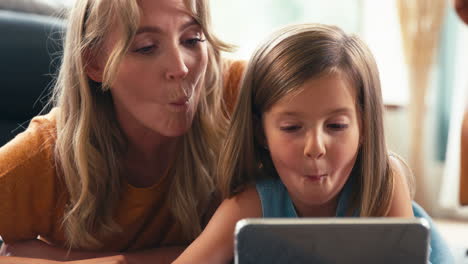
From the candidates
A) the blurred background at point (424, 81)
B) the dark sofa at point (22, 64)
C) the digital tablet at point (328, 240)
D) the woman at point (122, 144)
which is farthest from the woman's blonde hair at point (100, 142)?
the blurred background at point (424, 81)

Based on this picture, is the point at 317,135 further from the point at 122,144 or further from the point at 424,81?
the point at 424,81

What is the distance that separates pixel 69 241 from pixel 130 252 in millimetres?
124

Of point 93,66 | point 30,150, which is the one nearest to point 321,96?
point 93,66

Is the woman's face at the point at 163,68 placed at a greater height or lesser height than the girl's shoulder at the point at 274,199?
greater

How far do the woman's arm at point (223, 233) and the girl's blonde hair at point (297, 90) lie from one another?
0.12ft

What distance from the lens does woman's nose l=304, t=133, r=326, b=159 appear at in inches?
40.6

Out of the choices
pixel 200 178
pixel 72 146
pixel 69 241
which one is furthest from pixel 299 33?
pixel 69 241

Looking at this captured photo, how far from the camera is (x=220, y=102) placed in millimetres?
1452

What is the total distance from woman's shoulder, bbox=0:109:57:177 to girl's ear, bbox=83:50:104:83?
0.51ft

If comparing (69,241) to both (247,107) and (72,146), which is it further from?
(247,107)

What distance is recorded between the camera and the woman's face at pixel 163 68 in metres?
1.24

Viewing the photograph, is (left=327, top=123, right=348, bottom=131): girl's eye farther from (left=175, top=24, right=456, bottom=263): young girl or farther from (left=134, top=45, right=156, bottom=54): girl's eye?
(left=134, top=45, right=156, bottom=54): girl's eye

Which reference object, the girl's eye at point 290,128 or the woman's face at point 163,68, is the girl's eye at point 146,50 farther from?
the girl's eye at point 290,128

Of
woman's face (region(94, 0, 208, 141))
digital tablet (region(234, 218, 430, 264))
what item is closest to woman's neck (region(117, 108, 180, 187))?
woman's face (region(94, 0, 208, 141))
